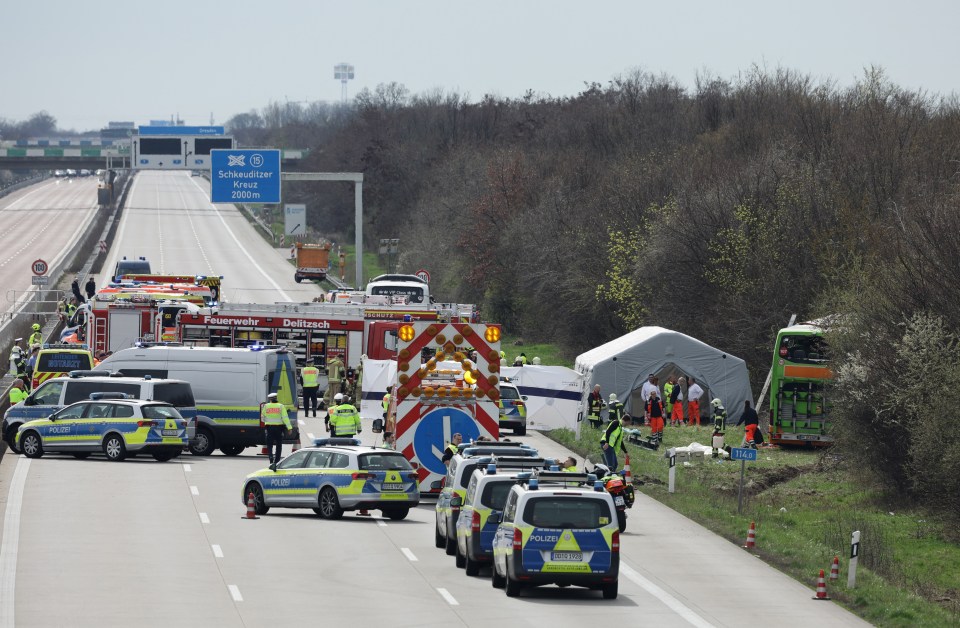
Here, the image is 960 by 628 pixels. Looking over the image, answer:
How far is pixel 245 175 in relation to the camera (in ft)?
227

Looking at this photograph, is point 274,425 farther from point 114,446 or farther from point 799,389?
point 799,389

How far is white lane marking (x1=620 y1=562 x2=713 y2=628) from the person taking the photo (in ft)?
61.8

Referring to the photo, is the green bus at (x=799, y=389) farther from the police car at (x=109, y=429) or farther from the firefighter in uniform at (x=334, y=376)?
the police car at (x=109, y=429)

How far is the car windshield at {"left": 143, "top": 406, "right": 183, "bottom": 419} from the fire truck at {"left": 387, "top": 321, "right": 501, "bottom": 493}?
674 centimetres

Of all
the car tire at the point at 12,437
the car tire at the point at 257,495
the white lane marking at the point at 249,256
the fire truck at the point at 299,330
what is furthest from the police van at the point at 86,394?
the white lane marking at the point at 249,256

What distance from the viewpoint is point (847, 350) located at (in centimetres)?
3488

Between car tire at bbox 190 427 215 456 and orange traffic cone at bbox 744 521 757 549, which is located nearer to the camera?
orange traffic cone at bbox 744 521 757 549

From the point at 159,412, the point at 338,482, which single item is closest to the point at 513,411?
the point at 159,412

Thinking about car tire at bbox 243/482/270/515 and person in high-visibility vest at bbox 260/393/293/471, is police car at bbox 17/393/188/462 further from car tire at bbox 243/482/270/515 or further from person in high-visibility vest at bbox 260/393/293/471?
car tire at bbox 243/482/270/515

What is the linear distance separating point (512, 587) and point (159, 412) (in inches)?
599

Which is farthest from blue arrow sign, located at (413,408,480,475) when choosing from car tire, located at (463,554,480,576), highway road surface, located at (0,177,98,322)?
highway road surface, located at (0,177,98,322)

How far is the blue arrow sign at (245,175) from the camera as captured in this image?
226 feet

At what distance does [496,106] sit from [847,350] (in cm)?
9593

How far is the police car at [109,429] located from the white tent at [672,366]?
14711 mm
